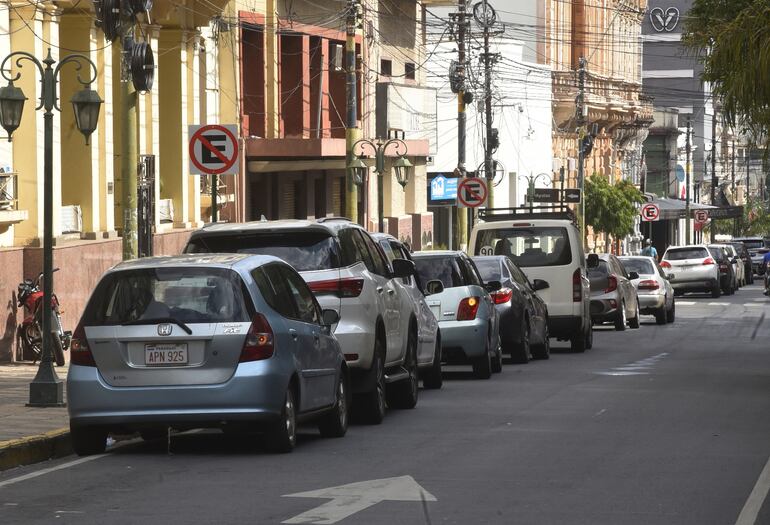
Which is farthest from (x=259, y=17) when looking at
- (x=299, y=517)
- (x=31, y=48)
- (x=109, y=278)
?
(x=299, y=517)

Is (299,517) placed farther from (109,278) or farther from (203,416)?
(109,278)

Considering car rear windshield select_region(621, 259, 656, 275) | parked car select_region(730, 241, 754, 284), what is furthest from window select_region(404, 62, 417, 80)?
parked car select_region(730, 241, 754, 284)

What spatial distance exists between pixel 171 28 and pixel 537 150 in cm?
3928

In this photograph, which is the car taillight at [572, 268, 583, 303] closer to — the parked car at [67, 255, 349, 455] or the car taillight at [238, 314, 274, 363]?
the parked car at [67, 255, 349, 455]

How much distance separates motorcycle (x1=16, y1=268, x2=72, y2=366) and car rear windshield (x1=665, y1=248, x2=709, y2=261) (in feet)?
105

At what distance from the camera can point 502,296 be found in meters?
24.6

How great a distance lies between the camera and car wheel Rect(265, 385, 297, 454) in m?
13.2

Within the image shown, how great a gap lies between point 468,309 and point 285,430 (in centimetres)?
915

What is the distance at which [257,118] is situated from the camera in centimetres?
4100

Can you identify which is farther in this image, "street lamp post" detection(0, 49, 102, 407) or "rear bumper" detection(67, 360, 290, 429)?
"street lamp post" detection(0, 49, 102, 407)

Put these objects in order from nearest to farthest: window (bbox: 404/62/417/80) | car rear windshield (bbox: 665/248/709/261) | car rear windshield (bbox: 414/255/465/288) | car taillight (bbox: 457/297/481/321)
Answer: car taillight (bbox: 457/297/481/321) < car rear windshield (bbox: 414/255/465/288) < window (bbox: 404/62/417/80) < car rear windshield (bbox: 665/248/709/261)

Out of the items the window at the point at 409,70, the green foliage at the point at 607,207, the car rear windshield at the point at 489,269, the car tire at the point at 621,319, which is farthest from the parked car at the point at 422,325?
the green foliage at the point at 607,207

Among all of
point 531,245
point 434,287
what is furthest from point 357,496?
point 531,245

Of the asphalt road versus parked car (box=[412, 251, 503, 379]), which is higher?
parked car (box=[412, 251, 503, 379])
